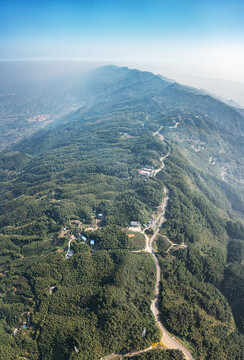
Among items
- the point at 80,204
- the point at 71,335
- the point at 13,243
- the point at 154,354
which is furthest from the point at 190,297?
the point at 13,243

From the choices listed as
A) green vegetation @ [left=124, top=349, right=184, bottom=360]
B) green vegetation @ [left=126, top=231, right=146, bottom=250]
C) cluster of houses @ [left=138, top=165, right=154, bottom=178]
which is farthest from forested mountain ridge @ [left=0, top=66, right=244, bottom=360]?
cluster of houses @ [left=138, top=165, right=154, bottom=178]

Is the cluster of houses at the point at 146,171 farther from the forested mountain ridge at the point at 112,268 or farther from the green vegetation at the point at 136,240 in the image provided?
the green vegetation at the point at 136,240

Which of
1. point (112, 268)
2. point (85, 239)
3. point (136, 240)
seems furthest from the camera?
point (85, 239)

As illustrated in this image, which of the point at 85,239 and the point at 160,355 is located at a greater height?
the point at 85,239

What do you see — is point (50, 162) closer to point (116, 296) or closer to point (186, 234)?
point (186, 234)

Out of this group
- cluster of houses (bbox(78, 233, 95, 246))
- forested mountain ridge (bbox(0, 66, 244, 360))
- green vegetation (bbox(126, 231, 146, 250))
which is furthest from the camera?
cluster of houses (bbox(78, 233, 95, 246))

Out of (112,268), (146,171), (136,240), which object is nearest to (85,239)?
(112,268)

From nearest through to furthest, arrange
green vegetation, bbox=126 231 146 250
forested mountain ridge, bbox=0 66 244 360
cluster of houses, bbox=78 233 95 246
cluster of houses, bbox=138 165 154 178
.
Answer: forested mountain ridge, bbox=0 66 244 360 → green vegetation, bbox=126 231 146 250 → cluster of houses, bbox=78 233 95 246 → cluster of houses, bbox=138 165 154 178

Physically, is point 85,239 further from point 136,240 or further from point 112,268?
point 136,240

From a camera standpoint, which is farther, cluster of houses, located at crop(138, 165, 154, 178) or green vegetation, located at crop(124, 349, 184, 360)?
cluster of houses, located at crop(138, 165, 154, 178)

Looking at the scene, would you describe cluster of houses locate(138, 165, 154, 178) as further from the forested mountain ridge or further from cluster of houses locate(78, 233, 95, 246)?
cluster of houses locate(78, 233, 95, 246)
